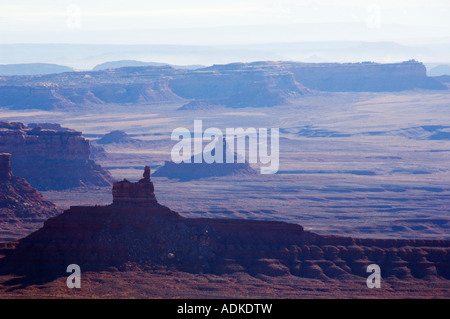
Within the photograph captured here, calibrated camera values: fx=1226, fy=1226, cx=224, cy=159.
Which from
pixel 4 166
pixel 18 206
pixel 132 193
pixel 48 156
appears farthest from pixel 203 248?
pixel 48 156

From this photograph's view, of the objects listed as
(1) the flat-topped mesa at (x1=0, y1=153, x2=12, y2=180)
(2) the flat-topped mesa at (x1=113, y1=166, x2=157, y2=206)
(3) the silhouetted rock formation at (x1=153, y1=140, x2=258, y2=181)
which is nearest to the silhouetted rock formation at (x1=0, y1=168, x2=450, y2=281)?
(2) the flat-topped mesa at (x1=113, y1=166, x2=157, y2=206)

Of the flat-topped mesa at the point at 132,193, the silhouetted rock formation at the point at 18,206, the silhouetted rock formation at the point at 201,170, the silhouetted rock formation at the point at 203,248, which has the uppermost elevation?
the flat-topped mesa at the point at 132,193

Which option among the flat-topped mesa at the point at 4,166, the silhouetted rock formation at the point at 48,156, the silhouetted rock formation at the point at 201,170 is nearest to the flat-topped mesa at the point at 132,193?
the flat-topped mesa at the point at 4,166

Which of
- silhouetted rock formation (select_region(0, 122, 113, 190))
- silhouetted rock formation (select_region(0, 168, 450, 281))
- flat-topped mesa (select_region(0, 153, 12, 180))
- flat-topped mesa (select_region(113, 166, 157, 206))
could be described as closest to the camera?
silhouetted rock formation (select_region(0, 168, 450, 281))

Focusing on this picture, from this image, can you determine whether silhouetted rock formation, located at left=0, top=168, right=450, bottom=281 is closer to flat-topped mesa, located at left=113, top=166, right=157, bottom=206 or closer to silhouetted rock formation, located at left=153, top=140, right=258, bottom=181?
flat-topped mesa, located at left=113, top=166, right=157, bottom=206

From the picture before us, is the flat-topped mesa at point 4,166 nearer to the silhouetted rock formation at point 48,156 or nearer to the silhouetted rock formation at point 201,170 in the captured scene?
the silhouetted rock formation at point 48,156
